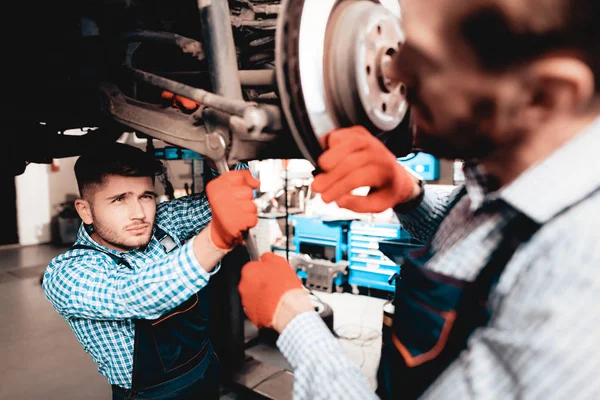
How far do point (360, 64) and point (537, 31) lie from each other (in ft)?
1.04

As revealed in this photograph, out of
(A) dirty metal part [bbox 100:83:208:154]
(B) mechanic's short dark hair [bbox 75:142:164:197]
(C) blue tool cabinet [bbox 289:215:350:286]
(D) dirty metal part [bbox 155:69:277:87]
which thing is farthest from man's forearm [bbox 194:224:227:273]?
(C) blue tool cabinet [bbox 289:215:350:286]

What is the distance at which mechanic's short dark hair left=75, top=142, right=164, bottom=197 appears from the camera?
1007mm

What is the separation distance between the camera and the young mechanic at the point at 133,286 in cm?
77

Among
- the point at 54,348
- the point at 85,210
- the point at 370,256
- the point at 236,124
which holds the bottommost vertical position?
the point at 54,348

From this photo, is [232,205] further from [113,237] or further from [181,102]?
[113,237]

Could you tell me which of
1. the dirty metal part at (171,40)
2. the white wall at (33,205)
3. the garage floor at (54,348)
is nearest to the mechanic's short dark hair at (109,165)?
the dirty metal part at (171,40)

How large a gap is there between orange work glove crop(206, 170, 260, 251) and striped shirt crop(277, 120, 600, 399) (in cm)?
27

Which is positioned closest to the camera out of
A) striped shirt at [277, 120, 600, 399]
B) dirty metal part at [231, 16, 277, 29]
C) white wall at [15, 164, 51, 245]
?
striped shirt at [277, 120, 600, 399]

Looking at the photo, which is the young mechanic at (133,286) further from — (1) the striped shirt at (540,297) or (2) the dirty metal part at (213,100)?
(1) the striped shirt at (540,297)

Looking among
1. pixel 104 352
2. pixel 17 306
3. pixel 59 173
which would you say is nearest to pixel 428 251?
pixel 104 352

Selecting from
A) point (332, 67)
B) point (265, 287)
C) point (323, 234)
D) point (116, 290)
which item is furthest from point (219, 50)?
point (323, 234)

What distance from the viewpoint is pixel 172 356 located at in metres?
1.03

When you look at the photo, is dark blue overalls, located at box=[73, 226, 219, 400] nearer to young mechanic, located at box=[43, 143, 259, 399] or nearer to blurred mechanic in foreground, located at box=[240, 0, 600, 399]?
young mechanic, located at box=[43, 143, 259, 399]

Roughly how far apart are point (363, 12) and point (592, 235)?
0.52 meters
